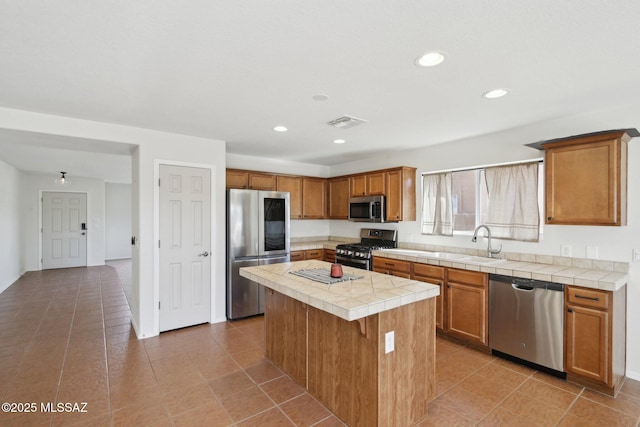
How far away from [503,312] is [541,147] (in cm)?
169

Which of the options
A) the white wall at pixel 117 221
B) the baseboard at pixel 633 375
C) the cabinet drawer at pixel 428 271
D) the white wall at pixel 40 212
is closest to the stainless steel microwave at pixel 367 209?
the cabinet drawer at pixel 428 271

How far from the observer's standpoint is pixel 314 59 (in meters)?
1.96

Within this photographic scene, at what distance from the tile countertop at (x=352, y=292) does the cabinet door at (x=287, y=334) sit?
1.03 ft

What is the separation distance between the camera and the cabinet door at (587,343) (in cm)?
246

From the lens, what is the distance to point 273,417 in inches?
86.4

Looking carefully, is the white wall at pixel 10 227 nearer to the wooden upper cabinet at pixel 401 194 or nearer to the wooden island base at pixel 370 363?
the wooden island base at pixel 370 363

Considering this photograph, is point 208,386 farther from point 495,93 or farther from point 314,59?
point 495,93

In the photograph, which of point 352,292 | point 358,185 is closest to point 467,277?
point 352,292

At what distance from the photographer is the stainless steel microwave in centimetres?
479

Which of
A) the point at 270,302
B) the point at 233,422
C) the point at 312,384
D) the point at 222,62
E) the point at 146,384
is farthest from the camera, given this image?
the point at 270,302

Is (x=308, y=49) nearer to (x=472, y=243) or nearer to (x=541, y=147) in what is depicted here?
(x=541, y=147)

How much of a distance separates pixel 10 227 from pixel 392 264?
24.3ft

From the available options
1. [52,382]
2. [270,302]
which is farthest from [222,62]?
[52,382]

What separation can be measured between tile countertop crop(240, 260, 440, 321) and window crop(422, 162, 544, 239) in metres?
2.08
